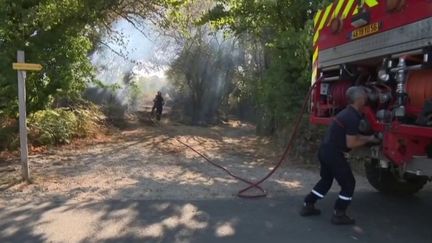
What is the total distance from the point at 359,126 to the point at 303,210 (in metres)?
1.24

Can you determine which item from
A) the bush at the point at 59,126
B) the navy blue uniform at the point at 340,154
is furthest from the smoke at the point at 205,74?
the navy blue uniform at the point at 340,154

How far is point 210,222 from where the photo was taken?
575 centimetres

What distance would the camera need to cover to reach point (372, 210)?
6.34m

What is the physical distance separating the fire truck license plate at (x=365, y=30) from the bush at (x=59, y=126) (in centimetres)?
→ 822

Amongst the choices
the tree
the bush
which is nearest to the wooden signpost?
the tree

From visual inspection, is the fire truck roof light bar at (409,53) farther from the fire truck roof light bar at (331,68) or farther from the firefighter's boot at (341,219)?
the firefighter's boot at (341,219)

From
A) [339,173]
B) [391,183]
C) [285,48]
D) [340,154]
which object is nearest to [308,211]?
[339,173]

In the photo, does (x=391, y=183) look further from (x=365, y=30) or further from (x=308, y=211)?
(x=365, y=30)

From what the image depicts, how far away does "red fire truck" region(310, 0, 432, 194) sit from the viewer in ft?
15.6

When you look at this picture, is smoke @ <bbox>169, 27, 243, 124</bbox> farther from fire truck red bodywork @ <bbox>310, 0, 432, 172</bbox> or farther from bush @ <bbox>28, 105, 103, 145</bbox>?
fire truck red bodywork @ <bbox>310, 0, 432, 172</bbox>

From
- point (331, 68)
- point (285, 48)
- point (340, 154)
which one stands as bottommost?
point (340, 154)

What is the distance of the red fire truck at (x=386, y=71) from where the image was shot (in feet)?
15.6

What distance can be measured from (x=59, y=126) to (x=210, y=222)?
773 centimetres

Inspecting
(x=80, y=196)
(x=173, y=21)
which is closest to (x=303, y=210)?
(x=80, y=196)
